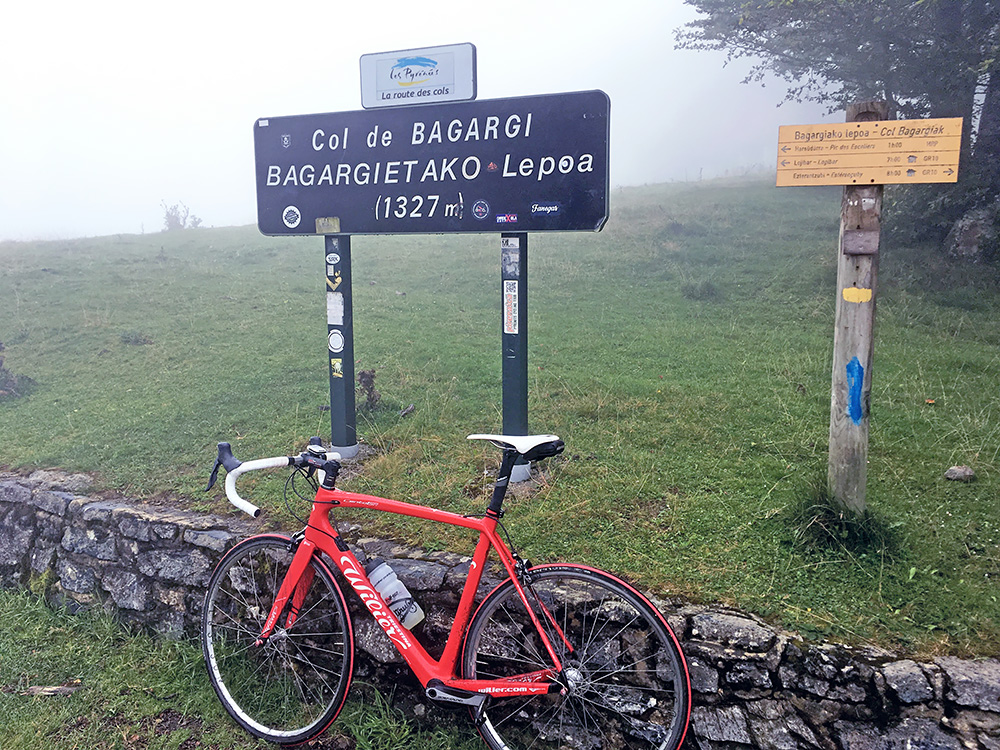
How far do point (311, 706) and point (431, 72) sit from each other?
13.4 ft

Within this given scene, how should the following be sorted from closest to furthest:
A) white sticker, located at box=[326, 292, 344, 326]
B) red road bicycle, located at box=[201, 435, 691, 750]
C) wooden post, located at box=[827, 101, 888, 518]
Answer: red road bicycle, located at box=[201, 435, 691, 750], wooden post, located at box=[827, 101, 888, 518], white sticker, located at box=[326, 292, 344, 326]

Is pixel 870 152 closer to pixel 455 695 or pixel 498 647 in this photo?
pixel 498 647

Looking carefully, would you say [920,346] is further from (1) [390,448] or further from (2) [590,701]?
Result: (2) [590,701]

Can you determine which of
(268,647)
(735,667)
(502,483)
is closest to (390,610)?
(268,647)

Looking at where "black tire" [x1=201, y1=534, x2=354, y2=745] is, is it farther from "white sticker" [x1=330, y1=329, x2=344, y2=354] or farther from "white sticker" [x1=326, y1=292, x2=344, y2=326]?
"white sticker" [x1=326, y1=292, x2=344, y2=326]

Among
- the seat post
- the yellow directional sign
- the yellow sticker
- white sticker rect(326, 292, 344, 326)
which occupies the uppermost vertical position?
the yellow directional sign

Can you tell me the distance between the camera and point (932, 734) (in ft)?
8.63

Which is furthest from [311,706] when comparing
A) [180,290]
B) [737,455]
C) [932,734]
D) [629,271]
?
[629,271]

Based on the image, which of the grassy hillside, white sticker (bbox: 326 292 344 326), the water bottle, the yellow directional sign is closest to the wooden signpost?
the yellow directional sign

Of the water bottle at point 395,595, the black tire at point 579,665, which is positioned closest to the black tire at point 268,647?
the water bottle at point 395,595

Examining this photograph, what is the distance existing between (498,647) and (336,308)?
304 centimetres

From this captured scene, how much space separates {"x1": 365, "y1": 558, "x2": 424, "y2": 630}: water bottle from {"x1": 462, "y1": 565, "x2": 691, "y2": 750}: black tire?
34 cm

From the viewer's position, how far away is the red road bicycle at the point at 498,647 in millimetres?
2773

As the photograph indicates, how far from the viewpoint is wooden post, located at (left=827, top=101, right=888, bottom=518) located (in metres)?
3.50
